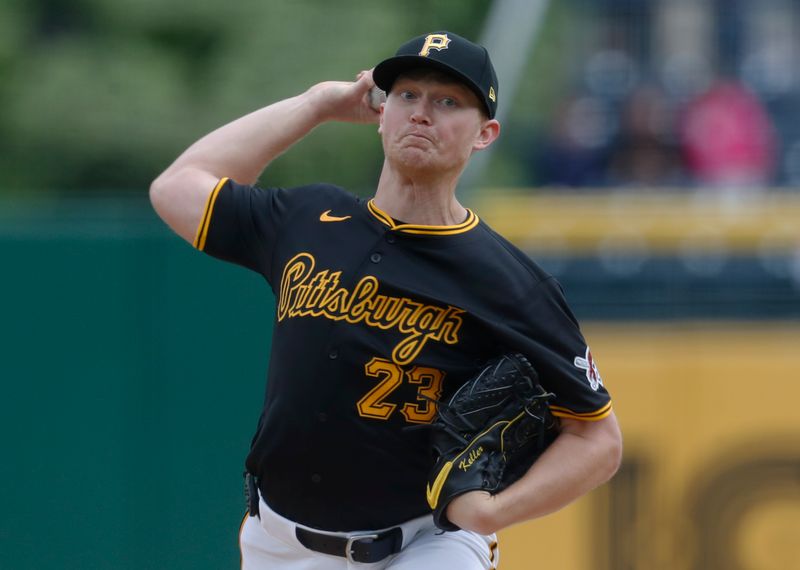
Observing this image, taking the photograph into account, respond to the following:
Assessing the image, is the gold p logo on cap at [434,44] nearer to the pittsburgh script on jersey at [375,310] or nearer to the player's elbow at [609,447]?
the pittsburgh script on jersey at [375,310]

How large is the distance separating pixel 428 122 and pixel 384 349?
1.82 ft

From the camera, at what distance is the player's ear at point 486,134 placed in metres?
3.23

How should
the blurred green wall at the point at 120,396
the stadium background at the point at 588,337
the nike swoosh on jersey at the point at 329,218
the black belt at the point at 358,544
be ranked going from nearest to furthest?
1. the black belt at the point at 358,544
2. the nike swoosh on jersey at the point at 329,218
3. the stadium background at the point at 588,337
4. the blurred green wall at the point at 120,396

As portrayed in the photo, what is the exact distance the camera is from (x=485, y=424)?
305 cm

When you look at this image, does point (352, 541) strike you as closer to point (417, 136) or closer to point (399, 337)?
point (399, 337)

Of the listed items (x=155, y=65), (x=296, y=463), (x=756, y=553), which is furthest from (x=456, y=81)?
(x=155, y=65)

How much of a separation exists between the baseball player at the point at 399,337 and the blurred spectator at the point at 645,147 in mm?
3940

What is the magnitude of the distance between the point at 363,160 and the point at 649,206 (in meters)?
3.05

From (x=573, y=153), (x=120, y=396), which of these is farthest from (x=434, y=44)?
(x=573, y=153)

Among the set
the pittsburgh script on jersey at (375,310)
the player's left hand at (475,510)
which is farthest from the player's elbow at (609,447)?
the pittsburgh script on jersey at (375,310)

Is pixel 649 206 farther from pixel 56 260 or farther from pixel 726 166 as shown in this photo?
pixel 56 260

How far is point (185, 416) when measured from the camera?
19.6ft

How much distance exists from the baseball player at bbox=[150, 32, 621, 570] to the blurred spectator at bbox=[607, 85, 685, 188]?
3940 mm

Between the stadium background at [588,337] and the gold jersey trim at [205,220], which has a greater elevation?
the gold jersey trim at [205,220]
